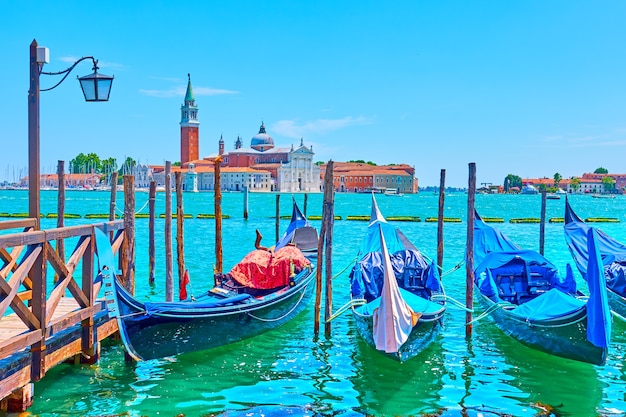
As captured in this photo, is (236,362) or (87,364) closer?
(87,364)

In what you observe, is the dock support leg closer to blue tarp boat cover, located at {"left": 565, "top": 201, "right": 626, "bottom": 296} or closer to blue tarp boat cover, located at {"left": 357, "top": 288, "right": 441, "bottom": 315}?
blue tarp boat cover, located at {"left": 357, "top": 288, "right": 441, "bottom": 315}

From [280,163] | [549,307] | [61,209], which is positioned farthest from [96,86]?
A: [280,163]

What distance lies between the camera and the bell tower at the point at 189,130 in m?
92.4

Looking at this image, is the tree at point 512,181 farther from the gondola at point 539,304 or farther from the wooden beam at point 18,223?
the wooden beam at point 18,223

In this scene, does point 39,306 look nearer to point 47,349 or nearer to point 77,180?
point 47,349

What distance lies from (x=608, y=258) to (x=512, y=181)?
120 metres

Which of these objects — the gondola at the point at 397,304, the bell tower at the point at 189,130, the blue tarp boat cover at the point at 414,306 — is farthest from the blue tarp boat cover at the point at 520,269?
the bell tower at the point at 189,130

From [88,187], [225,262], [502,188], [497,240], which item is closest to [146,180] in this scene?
[88,187]

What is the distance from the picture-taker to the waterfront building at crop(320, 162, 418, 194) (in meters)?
98.4

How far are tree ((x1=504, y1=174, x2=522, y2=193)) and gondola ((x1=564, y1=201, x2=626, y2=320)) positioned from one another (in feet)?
383

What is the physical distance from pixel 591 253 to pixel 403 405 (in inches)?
74.2

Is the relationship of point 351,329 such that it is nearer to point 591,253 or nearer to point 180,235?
point 180,235

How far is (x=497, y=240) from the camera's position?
9656mm

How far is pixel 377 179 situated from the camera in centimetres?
9806
